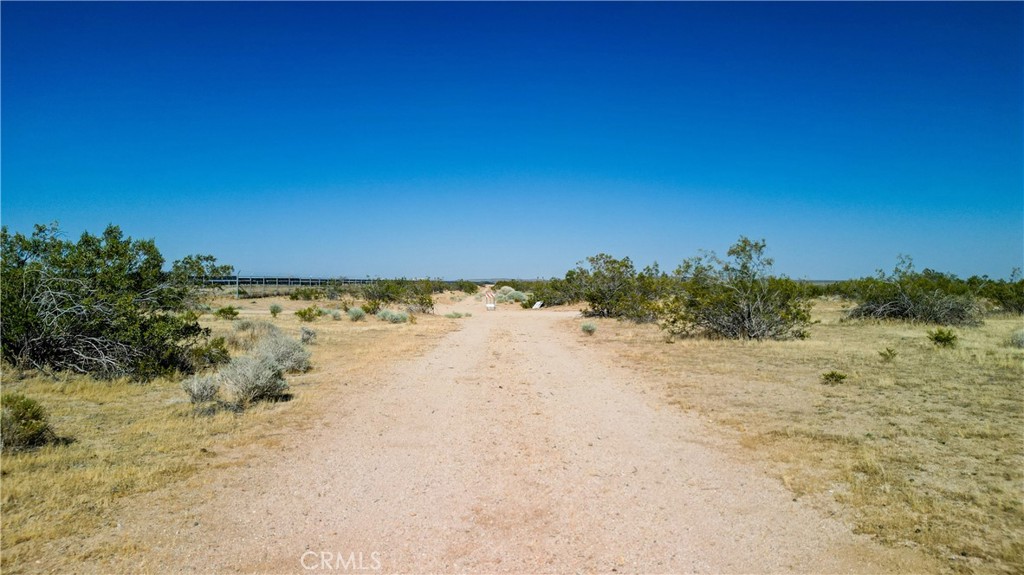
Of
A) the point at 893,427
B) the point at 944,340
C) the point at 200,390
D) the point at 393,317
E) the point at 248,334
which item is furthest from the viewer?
the point at 393,317

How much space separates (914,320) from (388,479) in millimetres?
24544

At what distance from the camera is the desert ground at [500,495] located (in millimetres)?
3959

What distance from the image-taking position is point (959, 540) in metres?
4.16

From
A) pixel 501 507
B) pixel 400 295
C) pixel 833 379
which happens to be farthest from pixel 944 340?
pixel 400 295

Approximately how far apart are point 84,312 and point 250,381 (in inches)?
152

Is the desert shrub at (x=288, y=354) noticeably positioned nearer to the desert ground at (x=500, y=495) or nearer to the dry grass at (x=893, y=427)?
the desert ground at (x=500, y=495)

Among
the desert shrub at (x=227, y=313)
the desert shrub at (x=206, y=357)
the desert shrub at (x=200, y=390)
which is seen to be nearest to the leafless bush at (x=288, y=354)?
the desert shrub at (x=206, y=357)

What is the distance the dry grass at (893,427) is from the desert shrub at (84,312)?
10.1m

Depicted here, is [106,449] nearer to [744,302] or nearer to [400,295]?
[744,302]

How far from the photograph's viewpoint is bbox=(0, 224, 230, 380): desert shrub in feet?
32.8

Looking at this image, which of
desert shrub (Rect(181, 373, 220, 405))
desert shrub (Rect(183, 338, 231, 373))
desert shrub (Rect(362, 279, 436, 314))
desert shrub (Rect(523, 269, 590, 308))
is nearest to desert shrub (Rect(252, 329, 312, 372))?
desert shrub (Rect(183, 338, 231, 373))

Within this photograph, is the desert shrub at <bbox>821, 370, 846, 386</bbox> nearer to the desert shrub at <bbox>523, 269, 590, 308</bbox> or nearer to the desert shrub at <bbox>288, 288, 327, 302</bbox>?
the desert shrub at <bbox>523, 269, 590, 308</bbox>

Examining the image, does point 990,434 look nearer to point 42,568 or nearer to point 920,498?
point 920,498

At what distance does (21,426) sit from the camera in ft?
19.5
